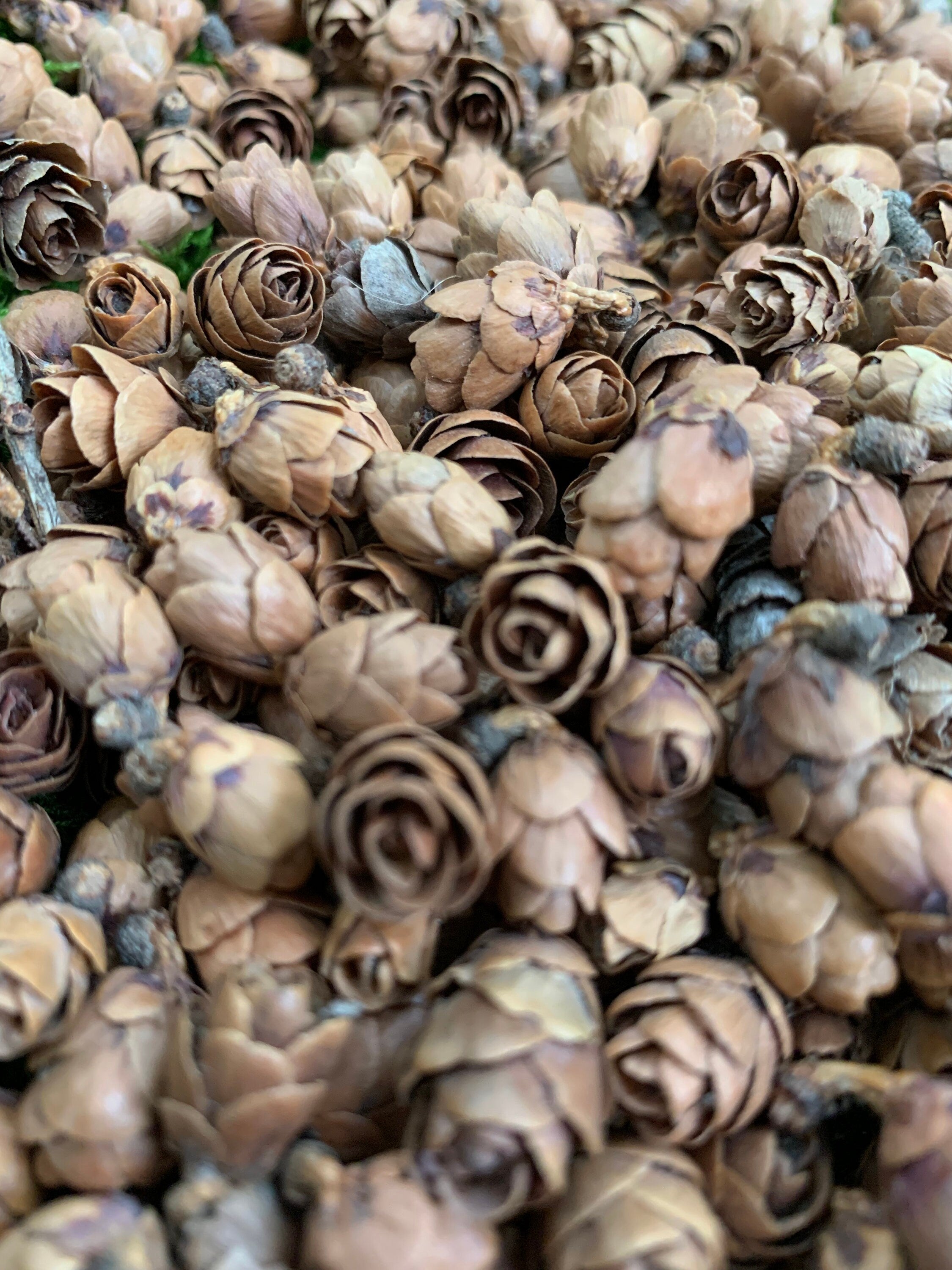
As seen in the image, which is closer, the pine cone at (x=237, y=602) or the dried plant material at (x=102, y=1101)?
the dried plant material at (x=102, y=1101)

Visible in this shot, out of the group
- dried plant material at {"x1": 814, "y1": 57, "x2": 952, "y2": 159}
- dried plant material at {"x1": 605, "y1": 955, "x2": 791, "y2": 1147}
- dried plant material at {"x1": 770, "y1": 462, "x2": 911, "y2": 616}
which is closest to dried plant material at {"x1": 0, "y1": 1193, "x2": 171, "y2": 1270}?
dried plant material at {"x1": 605, "y1": 955, "x2": 791, "y2": 1147}

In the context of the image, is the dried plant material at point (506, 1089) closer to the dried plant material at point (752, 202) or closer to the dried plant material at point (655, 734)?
the dried plant material at point (655, 734)

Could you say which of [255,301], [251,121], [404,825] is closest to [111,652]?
[404,825]

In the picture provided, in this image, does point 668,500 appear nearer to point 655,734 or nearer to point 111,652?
point 655,734

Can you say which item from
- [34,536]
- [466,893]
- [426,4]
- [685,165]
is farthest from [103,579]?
[426,4]

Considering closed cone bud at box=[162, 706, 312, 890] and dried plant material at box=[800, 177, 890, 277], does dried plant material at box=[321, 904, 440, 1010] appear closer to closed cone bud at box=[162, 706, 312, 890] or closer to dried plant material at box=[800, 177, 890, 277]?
closed cone bud at box=[162, 706, 312, 890]

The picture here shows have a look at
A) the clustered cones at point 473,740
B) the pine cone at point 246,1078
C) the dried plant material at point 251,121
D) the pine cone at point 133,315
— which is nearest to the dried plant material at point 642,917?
the clustered cones at point 473,740

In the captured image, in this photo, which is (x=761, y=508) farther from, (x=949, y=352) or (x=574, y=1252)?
(x=574, y=1252)
